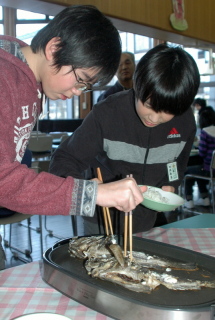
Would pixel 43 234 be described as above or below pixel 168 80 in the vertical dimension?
below

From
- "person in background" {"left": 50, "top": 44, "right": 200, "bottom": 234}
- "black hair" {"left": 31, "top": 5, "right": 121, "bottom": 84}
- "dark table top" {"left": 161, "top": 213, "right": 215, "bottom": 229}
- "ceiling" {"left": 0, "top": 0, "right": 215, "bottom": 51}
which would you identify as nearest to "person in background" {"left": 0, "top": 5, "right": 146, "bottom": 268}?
"black hair" {"left": 31, "top": 5, "right": 121, "bottom": 84}

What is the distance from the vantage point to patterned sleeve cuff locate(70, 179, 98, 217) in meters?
0.86

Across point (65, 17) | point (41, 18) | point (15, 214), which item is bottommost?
point (15, 214)

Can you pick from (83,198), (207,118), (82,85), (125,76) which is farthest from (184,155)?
(207,118)

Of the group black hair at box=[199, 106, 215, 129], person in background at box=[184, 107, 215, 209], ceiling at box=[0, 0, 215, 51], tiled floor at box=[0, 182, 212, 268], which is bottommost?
tiled floor at box=[0, 182, 212, 268]

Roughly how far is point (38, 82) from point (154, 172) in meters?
0.70

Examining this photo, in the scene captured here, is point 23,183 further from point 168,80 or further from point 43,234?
point 43,234

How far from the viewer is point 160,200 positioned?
1.29m

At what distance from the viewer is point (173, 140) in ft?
5.19

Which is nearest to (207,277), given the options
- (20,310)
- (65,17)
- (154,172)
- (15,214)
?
(20,310)

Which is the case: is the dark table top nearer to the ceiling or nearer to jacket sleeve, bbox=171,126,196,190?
jacket sleeve, bbox=171,126,196,190

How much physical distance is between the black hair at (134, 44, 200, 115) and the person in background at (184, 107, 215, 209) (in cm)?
303

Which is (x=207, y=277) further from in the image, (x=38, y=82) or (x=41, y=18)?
(x=41, y=18)

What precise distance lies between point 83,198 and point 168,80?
0.57 meters
